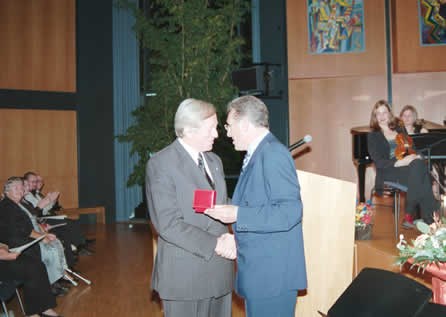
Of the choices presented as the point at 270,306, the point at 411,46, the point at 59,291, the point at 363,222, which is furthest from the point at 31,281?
the point at 411,46

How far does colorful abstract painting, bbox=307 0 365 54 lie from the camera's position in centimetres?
882

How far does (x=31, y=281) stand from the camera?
4305mm

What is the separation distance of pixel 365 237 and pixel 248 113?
244cm

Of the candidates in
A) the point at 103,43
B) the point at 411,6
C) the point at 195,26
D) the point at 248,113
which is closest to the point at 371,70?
the point at 411,6

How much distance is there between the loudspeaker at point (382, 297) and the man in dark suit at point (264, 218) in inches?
17.0

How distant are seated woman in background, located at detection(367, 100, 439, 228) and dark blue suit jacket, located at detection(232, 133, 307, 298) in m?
3.01

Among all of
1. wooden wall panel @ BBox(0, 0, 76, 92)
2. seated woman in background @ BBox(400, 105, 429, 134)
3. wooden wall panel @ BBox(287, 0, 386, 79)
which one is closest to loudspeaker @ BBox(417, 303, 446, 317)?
seated woman in background @ BBox(400, 105, 429, 134)

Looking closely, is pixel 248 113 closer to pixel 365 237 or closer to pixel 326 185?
pixel 326 185

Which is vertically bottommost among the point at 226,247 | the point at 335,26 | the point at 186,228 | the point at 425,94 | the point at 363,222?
the point at 363,222

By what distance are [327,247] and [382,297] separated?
153cm

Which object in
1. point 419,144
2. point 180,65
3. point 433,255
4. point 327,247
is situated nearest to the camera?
point 433,255

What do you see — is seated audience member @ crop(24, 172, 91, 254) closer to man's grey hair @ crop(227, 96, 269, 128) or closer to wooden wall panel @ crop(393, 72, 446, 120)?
man's grey hair @ crop(227, 96, 269, 128)

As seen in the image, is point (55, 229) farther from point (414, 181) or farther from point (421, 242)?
point (421, 242)

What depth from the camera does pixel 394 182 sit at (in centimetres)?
508
